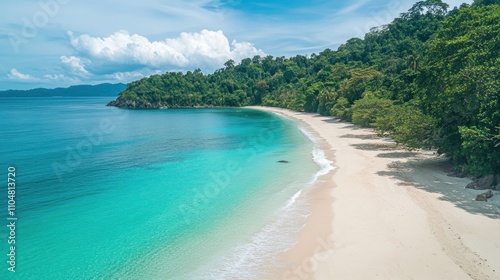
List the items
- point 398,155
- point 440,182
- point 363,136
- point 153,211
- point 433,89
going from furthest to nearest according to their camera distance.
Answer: point 363,136 < point 398,155 < point 433,89 < point 440,182 < point 153,211

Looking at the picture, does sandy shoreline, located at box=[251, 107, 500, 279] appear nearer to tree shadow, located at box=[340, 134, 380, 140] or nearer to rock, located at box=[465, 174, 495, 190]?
rock, located at box=[465, 174, 495, 190]

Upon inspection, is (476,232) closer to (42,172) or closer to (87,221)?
(87,221)

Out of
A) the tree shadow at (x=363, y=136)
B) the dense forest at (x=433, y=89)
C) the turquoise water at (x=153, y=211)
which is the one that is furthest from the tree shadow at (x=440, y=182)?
the tree shadow at (x=363, y=136)

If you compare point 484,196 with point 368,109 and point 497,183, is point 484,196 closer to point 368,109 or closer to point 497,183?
point 497,183

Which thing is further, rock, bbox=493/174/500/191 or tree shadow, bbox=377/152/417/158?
tree shadow, bbox=377/152/417/158

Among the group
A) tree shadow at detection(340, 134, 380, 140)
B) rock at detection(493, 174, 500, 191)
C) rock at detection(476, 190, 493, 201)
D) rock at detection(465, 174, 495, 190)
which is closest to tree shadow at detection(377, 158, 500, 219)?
rock at detection(476, 190, 493, 201)

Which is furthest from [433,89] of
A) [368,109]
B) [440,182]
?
[368,109]

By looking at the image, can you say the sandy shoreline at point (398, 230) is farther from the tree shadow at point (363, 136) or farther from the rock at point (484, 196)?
the tree shadow at point (363, 136)
